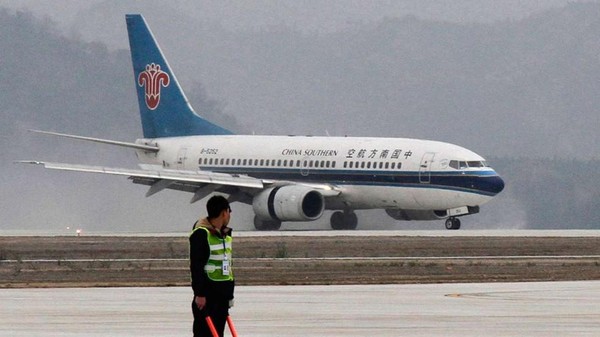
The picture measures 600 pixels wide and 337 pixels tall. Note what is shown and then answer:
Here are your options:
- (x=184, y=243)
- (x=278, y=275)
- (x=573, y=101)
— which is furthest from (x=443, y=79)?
A: (x=278, y=275)

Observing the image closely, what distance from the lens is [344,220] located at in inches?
2889

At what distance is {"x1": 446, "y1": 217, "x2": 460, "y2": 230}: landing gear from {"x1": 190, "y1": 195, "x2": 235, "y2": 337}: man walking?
48559 mm

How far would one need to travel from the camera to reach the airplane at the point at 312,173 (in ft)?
222

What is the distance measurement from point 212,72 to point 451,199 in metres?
32.3

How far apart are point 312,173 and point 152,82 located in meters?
11.3

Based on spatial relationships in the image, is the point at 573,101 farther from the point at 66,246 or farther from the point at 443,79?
the point at 66,246

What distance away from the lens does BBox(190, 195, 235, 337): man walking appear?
2125cm

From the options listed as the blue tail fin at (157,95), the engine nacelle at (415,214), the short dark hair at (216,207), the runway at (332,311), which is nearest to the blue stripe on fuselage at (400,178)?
the engine nacelle at (415,214)

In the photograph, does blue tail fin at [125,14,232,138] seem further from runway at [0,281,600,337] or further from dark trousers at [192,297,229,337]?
dark trousers at [192,297,229,337]

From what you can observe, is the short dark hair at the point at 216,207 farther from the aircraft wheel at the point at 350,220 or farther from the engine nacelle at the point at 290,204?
the aircraft wheel at the point at 350,220

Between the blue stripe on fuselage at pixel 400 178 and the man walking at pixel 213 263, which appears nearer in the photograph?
the man walking at pixel 213 263

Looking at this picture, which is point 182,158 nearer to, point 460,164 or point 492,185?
point 460,164

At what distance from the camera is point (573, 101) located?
96.5 metres

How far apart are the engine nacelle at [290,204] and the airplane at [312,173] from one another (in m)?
0.04
